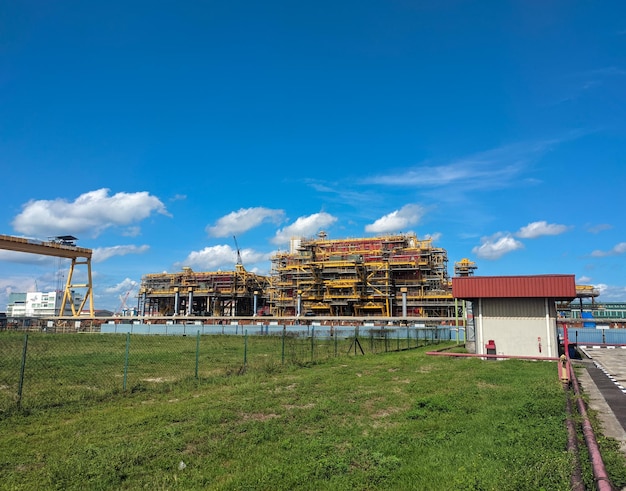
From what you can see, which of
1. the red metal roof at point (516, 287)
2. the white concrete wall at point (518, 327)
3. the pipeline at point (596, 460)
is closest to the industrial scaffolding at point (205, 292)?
the white concrete wall at point (518, 327)

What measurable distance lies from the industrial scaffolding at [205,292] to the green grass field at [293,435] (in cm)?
8169

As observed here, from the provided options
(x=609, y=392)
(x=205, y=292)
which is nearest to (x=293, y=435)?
(x=609, y=392)

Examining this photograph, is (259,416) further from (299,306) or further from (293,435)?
(299,306)

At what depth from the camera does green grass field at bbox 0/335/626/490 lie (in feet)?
A: 21.7

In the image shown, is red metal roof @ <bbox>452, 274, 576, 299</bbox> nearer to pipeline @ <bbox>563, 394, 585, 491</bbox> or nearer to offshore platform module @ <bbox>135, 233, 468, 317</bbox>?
pipeline @ <bbox>563, 394, 585, 491</bbox>

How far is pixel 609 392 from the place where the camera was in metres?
14.8

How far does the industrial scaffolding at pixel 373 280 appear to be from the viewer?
80.8 metres

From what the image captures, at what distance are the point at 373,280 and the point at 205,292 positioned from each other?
3952cm

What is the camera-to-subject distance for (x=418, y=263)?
80875 mm

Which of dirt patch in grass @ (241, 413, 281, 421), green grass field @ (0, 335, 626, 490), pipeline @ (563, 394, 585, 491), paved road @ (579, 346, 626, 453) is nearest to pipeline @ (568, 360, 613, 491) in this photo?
pipeline @ (563, 394, 585, 491)

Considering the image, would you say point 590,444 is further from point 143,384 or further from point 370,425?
point 143,384

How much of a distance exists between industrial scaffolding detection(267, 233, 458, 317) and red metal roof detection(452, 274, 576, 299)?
53.1 meters

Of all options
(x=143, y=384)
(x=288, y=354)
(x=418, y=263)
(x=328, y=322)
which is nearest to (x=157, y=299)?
(x=328, y=322)

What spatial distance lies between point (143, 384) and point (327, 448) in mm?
9899
